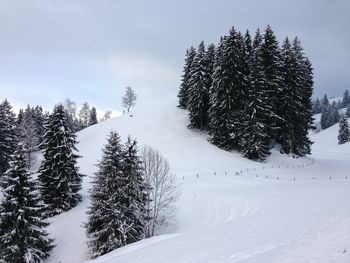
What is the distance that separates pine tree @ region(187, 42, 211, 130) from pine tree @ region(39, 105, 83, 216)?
2483 cm

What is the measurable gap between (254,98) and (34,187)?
33.7 metres

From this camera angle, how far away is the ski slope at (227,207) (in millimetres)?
12859

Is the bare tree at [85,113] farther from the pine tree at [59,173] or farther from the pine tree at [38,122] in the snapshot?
the pine tree at [59,173]

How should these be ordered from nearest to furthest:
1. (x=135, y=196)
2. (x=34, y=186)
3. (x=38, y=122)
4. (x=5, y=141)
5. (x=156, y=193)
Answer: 1. (x=34, y=186)
2. (x=135, y=196)
3. (x=156, y=193)
4. (x=5, y=141)
5. (x=38, y=122)

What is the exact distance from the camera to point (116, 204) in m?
28.5

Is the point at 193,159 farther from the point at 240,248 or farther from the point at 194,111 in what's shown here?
the point at 240,248

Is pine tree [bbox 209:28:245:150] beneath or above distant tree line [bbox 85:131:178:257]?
above

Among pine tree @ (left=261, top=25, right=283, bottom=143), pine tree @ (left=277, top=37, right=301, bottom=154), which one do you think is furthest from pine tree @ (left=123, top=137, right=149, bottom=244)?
pine tree @ (left=277, top=37, right=301, bottom=154)

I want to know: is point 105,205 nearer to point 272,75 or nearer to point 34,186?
point 34,186

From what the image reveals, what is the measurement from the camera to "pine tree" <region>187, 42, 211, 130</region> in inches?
2346

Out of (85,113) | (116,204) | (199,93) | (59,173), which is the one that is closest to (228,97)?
(199,93)

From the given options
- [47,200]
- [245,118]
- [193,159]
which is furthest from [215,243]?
[245,118]

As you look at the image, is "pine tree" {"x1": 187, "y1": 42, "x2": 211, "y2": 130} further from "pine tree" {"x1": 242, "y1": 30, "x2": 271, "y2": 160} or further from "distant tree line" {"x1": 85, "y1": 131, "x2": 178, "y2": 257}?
"distant tree line" {"x1": 85, "y1": 131, "x2": 178, "y2": 257}

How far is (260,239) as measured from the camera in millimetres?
14203
